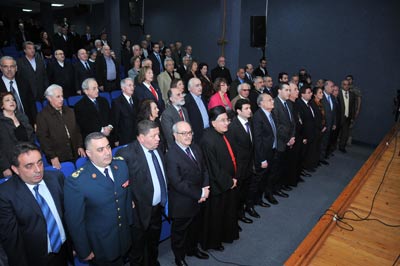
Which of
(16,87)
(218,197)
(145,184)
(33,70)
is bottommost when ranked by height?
(218,197)

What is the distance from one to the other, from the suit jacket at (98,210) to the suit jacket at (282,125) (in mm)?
2546

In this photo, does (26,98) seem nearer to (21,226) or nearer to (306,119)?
(21,226)

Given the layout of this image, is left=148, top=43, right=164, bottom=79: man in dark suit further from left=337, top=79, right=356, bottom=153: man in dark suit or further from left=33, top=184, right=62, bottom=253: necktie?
left=33, top=184, right=62, bottom=253: necktie

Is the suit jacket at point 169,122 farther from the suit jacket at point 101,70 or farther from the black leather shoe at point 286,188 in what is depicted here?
the suit jacket at point 101,70

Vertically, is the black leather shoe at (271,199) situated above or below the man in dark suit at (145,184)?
below

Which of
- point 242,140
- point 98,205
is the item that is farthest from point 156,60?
Answer: point 98,205

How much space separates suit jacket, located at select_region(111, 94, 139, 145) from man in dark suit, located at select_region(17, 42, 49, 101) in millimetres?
1867

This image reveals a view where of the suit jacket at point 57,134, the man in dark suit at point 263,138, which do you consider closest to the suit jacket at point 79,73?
the suit jacket at point 57,134

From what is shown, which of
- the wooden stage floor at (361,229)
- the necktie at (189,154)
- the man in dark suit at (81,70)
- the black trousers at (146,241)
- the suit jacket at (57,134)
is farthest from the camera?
the man in dark suit at (81,70)

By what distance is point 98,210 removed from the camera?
2158 millimetres

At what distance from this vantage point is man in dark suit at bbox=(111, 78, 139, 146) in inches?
157

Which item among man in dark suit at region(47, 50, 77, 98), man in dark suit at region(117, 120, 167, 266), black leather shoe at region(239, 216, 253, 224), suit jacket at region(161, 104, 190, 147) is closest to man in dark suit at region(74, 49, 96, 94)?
man in dark suit at region(47, 50, 77, 98)

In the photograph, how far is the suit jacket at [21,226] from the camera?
1.83m

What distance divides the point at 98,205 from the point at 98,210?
0.04 metres
